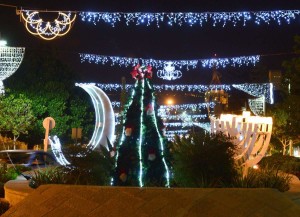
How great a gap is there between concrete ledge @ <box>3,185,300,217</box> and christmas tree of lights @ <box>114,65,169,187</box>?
12.0ft

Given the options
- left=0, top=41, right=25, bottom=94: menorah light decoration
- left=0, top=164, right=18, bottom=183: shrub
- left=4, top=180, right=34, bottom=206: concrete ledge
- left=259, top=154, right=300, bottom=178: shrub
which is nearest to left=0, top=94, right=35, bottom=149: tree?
left=0, top=41, right=25, bottom=94: menorah light decoration

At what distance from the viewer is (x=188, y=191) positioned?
10.2m

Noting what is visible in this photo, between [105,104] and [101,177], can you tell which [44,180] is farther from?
[105,104]

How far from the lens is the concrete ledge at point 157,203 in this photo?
9875 millimetres

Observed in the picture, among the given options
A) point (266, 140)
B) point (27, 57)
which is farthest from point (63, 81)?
point (266, 140)

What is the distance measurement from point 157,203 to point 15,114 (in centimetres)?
3763

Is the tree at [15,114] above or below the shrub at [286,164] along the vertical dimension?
above

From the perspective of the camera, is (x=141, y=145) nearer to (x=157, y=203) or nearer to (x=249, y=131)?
(x=157, y=203)

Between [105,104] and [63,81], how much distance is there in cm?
2388

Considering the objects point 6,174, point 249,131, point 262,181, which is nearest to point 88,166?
point 262,181

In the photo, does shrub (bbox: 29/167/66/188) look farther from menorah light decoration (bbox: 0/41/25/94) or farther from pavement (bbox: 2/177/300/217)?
menorah light decoration (bbox: 0/41/25/94)

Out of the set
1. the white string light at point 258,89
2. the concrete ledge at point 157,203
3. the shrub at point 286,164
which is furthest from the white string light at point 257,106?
the concrete ledge at point 157,203

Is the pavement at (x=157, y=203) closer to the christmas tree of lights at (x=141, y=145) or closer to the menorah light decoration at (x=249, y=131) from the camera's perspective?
the christmas tree of lights at (x=141, y=145)

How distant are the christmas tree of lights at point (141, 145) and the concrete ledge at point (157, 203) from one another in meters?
3.66
